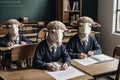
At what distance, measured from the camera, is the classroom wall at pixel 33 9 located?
16.1 feet

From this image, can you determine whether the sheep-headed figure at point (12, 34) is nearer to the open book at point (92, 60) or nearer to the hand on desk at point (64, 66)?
the open book at point (92, 60)

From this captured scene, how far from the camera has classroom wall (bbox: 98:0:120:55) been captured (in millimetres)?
5043

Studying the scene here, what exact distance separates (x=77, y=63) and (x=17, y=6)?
9.89 feet

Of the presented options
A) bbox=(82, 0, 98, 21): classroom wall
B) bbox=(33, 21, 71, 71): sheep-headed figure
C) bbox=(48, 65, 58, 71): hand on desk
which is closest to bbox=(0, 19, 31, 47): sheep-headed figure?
bbox=(33, 21, 71, 71): sheep-headed figure

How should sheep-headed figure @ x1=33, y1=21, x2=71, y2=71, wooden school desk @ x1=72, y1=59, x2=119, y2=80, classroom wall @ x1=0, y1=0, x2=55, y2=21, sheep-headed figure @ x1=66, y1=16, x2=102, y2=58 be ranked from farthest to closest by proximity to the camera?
classroom wall @ x1=0, y1=0, x2=55, y2=21, sheep-headed figure @ x1=66, y1=16, x2=102, y2=58, sheep-headed figure @ x1=33, y1=21, x2=71, y2=71, wooden school desk @ x1=72, y1=59, x2=119, y2=80

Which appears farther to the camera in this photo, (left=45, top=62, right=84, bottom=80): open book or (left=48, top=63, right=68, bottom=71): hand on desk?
(left=48, top=63, right=68, bottom=71): hand on desk

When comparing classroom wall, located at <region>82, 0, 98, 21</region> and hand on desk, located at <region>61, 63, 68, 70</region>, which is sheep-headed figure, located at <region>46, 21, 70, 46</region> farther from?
classroom wall, located at <region>82, 0, 98, 21</region>

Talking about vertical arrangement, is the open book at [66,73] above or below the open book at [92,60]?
below

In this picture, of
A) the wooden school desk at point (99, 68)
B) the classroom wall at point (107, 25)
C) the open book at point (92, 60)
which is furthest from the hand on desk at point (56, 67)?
the classroom wall at point (107, 25)

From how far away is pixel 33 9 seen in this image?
5.17 meters

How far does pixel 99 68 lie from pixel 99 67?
32mm

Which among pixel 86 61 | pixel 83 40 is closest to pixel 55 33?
pixel 86 61

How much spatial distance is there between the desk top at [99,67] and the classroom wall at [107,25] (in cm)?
265

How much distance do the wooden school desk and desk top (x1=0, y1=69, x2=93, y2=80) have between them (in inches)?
4.5
